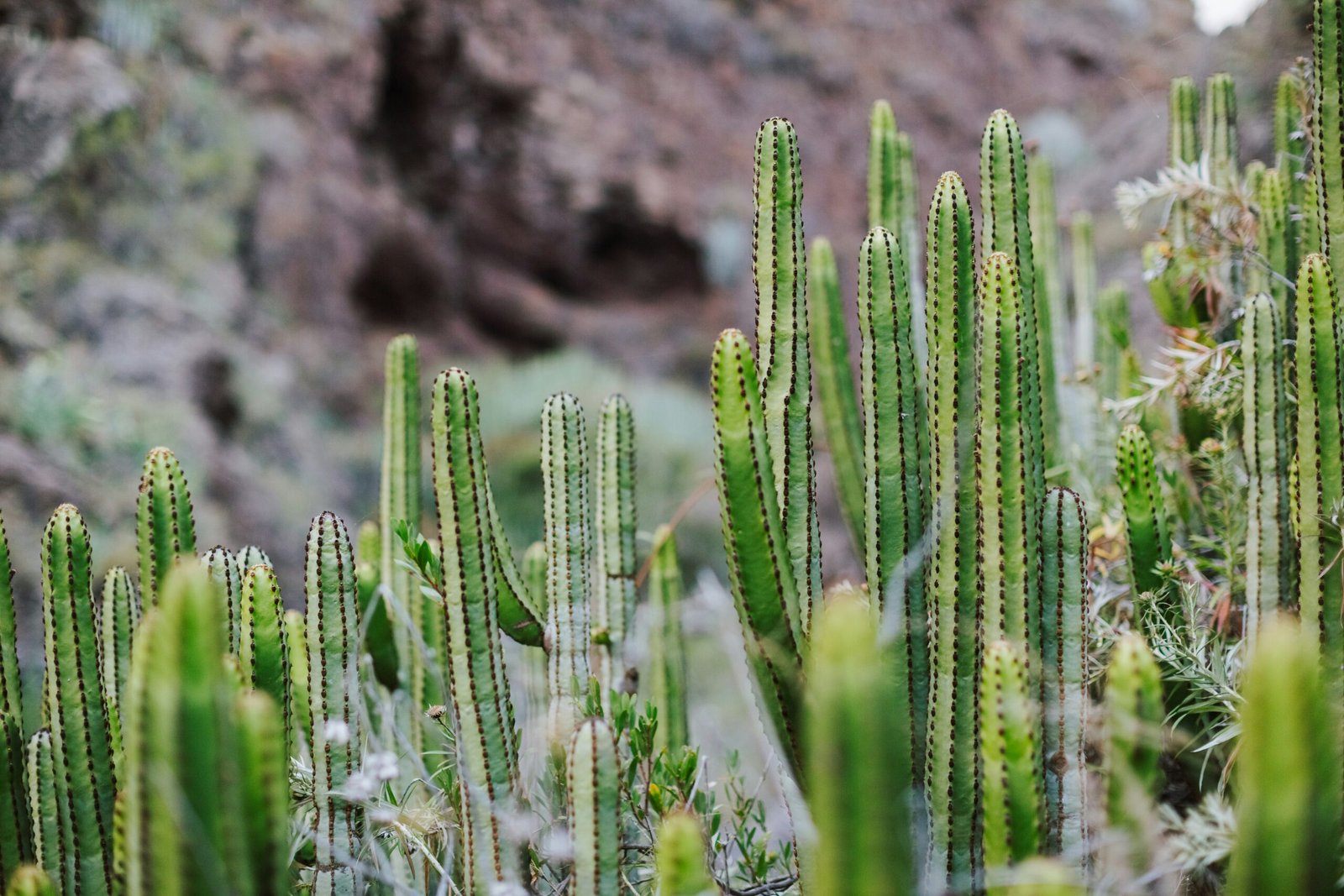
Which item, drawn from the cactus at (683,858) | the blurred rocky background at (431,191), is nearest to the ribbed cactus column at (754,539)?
the cactus at (683,858)

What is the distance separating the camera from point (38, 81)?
472 centimetres

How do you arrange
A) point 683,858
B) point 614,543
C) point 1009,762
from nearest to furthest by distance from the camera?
point 683,858 → point 1009,762 → point 614,543

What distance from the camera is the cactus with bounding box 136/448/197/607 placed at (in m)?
1.57

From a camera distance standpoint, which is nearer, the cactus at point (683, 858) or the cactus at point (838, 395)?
the cactus at point (683, 858)

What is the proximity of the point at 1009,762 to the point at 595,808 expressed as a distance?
1.62ft

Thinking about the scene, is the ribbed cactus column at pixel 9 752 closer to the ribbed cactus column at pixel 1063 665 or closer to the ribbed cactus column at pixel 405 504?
the ribbed cactus column at pixel 405 504

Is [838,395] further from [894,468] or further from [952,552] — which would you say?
[952,552]

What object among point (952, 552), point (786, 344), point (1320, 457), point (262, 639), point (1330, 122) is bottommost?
point (262, 639)

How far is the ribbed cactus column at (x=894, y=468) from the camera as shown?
1.51 meters

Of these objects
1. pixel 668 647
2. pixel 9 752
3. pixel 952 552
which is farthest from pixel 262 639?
pixel 668 647

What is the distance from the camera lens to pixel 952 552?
142 cm

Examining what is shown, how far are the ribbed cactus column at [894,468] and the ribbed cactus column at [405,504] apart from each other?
3.50 ft

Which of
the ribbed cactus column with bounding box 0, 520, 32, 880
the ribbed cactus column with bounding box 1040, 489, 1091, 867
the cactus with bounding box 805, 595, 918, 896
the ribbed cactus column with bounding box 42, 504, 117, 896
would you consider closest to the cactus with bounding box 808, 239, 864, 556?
the ribbed cactus column with bounding box 1040, 489, 1091, 867

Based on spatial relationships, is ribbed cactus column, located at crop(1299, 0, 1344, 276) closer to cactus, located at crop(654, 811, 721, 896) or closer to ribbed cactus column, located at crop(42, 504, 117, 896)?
cactus, located at crop(654, 811, 721, 896)
